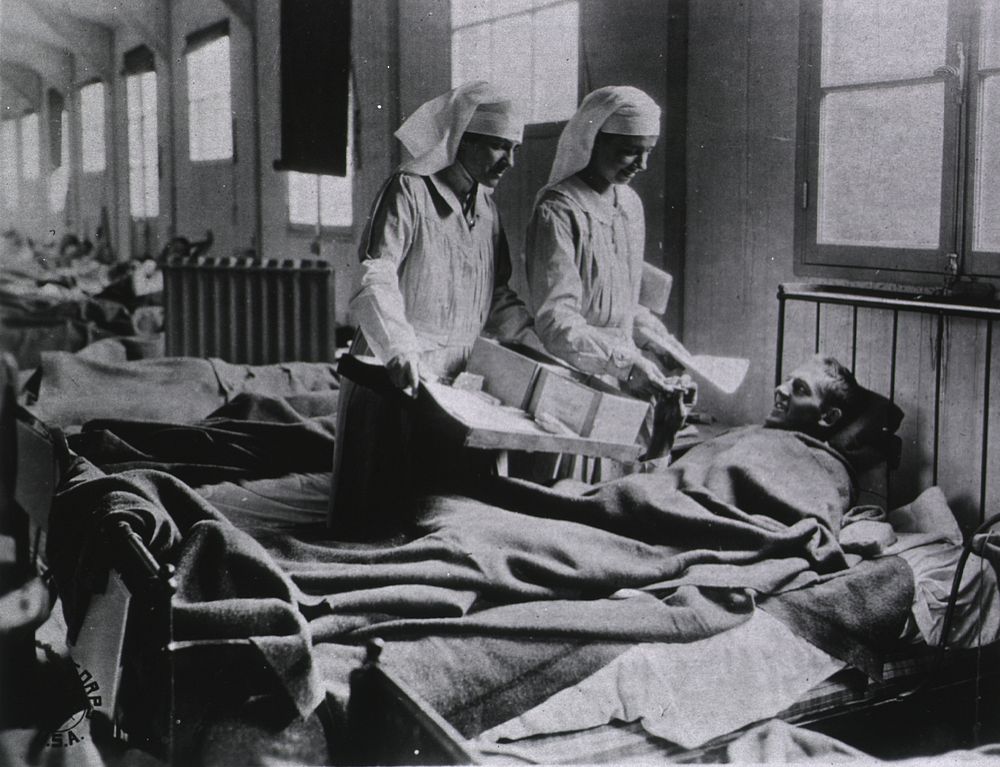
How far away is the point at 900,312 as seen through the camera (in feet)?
10.3

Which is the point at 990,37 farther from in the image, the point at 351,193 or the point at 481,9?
the point at 351,193

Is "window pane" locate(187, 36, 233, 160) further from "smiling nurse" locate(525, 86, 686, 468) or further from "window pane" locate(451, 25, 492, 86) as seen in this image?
"smiling nurse" locate(525, 86, 686, 468)

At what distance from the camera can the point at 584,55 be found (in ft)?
11.8

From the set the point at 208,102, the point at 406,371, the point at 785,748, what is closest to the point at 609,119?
the point at 406,371

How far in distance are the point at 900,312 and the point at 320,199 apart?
275cm

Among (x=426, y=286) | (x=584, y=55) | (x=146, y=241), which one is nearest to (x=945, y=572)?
(x=426, y=286)

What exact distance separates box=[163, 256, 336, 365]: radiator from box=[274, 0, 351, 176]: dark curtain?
22.5 inches

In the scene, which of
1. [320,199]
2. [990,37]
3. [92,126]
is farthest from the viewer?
[320,199]

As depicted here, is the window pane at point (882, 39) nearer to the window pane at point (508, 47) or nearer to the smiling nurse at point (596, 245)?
the smiling nurse at point (596, 245)

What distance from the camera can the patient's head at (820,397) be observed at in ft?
9.86

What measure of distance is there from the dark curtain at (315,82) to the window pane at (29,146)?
130 cm

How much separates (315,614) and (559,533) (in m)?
0.57

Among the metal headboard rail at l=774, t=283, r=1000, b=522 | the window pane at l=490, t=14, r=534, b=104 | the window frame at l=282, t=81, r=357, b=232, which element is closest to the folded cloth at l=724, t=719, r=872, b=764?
the metal headboard rail at l=774, t=283, r=1000, b=522

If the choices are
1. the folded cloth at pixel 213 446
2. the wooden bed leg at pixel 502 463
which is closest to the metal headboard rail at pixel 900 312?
the wooden bed leg at pixel 502 463
